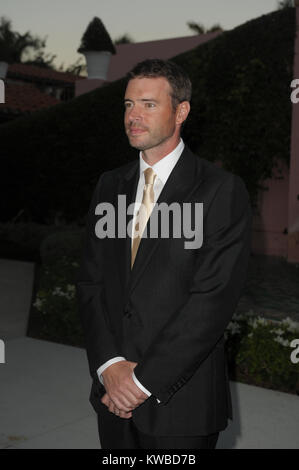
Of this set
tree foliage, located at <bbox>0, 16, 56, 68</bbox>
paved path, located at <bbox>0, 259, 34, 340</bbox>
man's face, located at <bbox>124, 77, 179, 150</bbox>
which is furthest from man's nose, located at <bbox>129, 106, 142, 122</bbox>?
tree foliage, located at <bbox>0, 16, 56, 68</bbox>

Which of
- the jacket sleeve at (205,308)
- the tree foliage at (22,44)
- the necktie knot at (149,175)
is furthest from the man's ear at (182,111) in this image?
the tree foliage at (22,44)

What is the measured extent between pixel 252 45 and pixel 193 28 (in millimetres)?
32606

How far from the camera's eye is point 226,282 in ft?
7.98

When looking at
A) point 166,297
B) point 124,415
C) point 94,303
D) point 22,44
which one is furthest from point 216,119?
point 22,44

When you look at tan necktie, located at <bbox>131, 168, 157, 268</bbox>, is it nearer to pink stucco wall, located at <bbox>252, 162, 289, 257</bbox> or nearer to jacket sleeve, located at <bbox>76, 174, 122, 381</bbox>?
jacket sleeve, located at <bbox>76, 174, 122, 381</bbox>

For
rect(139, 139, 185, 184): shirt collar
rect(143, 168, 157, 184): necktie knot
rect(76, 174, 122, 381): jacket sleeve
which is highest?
rect(139, 139, 185, 184): shirt collar

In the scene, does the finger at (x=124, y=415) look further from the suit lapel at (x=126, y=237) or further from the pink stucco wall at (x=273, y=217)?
the pink stucco wall at (x=273, y=217)

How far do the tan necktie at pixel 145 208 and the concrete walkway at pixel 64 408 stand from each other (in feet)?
7.55

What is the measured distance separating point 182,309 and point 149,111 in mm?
779

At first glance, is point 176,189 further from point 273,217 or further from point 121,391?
point 273,217

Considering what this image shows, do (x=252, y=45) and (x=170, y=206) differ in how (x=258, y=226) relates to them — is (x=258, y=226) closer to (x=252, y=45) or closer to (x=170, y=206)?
(x=252, y=45)

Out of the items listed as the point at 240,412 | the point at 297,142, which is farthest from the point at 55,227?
the point at 240,412

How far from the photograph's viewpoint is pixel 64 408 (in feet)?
17.0

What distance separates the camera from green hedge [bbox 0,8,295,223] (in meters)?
13.3
